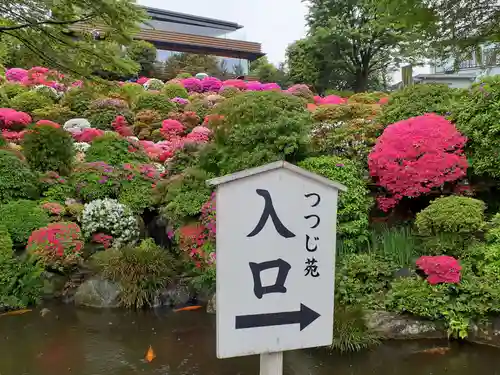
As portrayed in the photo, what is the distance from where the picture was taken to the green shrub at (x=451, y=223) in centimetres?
509

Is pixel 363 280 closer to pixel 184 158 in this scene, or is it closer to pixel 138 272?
pixel 138 272

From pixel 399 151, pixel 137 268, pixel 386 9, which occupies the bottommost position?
pixel 137 268

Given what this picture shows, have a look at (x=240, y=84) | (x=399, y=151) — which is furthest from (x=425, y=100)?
(x=240, y=84)

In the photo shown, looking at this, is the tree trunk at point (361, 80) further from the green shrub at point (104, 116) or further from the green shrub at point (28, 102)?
the green shrub at point (28, 102)

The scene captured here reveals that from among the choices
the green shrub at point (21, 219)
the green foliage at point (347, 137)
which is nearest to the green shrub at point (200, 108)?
the green foliage at point (347, 137)

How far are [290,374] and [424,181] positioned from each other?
9.90ft

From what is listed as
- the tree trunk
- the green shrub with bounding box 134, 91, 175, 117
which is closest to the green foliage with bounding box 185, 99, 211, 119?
the green shrub with bounding box 134, 91, 175, 117

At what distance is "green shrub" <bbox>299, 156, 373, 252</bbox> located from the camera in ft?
18.5

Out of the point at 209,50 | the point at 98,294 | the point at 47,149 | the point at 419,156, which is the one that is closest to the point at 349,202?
the point at 419,156

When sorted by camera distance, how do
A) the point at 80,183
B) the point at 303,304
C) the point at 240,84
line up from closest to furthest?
the point at 303,304
the point at 80,183
the point at 240,84

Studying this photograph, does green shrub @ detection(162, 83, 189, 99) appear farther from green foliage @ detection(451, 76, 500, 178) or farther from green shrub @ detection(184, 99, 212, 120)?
green foliage @ detection(451, 76, 500, 178)

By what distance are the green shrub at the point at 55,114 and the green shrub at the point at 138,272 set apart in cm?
747

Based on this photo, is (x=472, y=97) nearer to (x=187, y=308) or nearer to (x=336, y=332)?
(x=336, y=332)

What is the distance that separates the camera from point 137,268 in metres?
6.18
